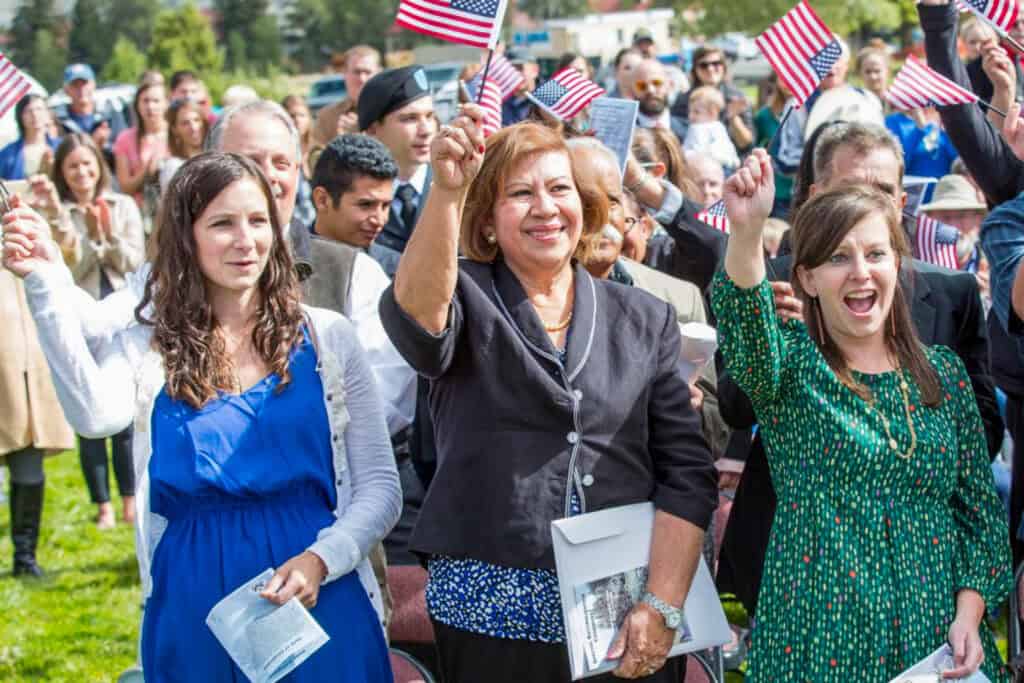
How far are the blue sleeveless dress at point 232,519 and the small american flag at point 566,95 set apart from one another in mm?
3288

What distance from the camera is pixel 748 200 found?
3.17 metres

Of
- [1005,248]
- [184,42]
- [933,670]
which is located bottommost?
[184,42]

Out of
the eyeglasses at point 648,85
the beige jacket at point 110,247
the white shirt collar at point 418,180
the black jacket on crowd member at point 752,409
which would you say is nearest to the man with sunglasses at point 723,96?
the eyeglasses at point 648,85

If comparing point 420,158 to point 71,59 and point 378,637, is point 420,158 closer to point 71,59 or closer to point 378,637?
point 378,637

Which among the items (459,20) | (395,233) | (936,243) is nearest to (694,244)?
(936,243)

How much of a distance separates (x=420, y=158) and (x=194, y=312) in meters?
2.97

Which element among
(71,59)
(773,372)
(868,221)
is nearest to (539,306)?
(773,372)

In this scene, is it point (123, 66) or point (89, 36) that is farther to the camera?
point (89, 36)

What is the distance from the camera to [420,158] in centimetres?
643

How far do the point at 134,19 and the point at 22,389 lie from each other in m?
59.4

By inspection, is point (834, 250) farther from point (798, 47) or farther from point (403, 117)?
point (403, 117)

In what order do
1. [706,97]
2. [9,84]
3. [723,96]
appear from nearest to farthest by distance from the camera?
1. [9,84]
2. [706,97]
3. [723,96]

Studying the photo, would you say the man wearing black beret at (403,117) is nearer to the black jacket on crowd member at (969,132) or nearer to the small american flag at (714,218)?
the small american flag at (714,218)

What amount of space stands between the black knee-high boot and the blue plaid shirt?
521cm
